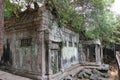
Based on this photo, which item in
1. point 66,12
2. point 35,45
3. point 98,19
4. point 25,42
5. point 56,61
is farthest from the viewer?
point 98,19

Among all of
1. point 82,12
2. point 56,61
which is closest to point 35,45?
point 56,61

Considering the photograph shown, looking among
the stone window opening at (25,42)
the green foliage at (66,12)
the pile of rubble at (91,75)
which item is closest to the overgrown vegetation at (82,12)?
the green foliage at (66,12)

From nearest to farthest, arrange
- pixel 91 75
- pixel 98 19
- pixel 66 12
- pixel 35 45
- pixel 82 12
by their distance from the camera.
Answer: pixel 35 45 < pixel 66 12 < pixel 82 12 < pixel 98 19 < pixel 91 75

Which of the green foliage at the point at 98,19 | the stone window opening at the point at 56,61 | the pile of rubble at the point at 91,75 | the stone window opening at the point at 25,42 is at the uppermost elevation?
the green foliage at the point at 98,19

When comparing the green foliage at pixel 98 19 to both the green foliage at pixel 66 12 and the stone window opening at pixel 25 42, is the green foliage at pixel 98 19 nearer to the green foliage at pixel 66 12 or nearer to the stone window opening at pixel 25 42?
the green foliage at pixel 66 12

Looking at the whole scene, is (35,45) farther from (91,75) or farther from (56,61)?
(91,75)

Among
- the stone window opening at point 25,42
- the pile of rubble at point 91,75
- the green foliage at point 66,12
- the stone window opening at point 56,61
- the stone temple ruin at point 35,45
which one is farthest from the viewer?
the pile of rubble at point 91,75

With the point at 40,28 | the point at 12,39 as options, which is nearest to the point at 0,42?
the point at 40,28

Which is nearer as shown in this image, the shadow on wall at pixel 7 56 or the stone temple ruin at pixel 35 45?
the stone temple ruin at pixel 35 45

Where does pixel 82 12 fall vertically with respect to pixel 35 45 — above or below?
above

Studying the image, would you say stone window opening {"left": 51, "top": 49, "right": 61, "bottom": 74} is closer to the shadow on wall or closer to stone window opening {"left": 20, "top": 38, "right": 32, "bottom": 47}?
stone window opening {"left": 20, "top": 38, "right": 32, "bottom": 47}

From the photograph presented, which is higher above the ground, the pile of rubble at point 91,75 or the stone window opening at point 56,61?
the stone window opening at point 56,61

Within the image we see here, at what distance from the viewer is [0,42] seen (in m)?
4.04

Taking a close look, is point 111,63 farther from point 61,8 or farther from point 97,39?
point 61,8
